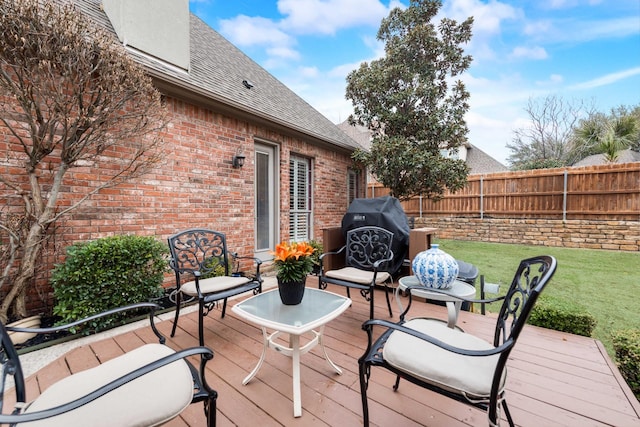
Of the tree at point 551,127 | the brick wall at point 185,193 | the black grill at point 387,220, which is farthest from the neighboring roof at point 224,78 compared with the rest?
the tree at point 551,127

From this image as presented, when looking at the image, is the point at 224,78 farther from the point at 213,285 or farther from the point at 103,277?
the point at 213,285

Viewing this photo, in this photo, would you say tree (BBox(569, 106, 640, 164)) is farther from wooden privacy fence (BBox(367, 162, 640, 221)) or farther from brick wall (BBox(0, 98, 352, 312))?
brick wall (BBox(0, 98, 352, 312))

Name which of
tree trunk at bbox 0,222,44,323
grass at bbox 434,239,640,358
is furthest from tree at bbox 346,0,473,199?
tree trunk at bbox 0,222,44,323

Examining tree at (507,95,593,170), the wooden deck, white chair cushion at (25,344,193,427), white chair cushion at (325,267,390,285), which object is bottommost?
the wooden deck

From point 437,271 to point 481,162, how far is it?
20.4 meters

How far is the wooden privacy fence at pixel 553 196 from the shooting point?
7.37 meters

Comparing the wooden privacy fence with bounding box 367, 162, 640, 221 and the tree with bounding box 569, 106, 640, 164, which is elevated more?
the tree with bounding box 569, 106, 640, 164

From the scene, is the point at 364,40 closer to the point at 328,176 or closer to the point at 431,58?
the point at 431,58

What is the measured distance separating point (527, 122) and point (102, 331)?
22.7 m

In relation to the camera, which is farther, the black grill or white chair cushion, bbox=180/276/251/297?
the black grill

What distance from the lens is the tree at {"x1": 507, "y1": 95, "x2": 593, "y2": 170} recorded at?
1655 cm

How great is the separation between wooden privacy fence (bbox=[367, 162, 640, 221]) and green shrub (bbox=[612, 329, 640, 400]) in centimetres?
772

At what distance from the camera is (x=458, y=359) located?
4.64 ft

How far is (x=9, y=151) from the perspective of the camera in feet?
9.00
